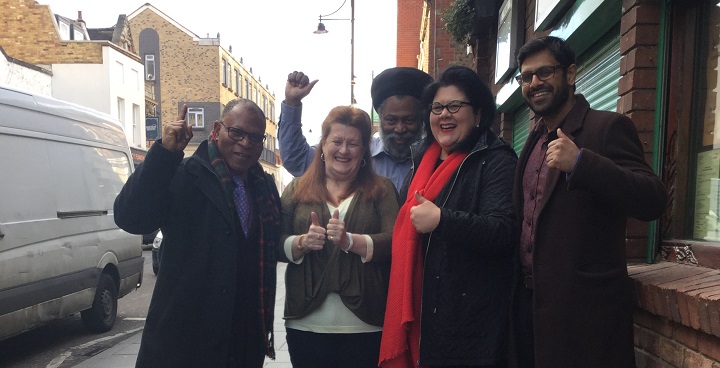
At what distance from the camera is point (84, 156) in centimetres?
630

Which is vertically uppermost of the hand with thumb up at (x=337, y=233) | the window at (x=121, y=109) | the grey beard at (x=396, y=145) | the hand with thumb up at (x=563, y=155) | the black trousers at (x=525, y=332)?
the window at (x=121, y=109)

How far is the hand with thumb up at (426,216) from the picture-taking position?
6.50ft

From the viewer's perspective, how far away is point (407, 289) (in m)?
2.21

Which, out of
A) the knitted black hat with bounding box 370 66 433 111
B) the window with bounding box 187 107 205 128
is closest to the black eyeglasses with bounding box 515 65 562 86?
the knitted black hat with bounding box 370 66 433 111

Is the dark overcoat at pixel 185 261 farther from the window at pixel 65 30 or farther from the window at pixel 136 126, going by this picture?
the window at pixel 65 30

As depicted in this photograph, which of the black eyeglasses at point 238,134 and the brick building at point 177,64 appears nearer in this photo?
the black eyeglasses at point 238,134

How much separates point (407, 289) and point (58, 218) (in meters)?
4.69

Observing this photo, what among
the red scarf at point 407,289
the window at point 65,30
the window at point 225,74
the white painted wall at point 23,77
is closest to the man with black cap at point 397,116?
the red scarf at point 407,289

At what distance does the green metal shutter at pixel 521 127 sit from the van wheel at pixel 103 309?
16.9 feet

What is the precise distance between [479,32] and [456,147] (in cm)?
565

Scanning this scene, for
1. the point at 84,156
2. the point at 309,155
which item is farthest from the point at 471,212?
the point at 84,156

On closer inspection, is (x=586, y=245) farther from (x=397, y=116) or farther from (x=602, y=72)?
(x=602, y=72)

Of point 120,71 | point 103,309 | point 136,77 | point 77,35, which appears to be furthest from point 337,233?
point 77,35

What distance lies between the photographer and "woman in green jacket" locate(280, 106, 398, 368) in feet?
7.80
